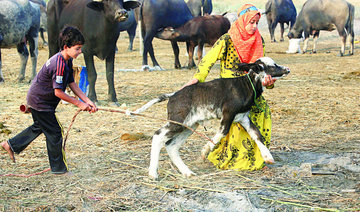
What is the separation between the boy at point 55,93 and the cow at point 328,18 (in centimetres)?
1363

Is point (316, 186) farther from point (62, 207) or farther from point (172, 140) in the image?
point (62, 207)

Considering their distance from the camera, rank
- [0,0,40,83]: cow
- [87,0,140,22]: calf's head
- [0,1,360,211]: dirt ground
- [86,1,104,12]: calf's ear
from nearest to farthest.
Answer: [0,1,360,211]: dirt ground → [87,0,140,22]: calf's head → [86,1,104,12]: calf's ear → [0,0,40,83]: cow

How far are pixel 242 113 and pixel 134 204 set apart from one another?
139 cm

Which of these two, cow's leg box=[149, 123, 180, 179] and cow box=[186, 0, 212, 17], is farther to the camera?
cow box=[186, 0, 212, 17]

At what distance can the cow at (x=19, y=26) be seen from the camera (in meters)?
10.9

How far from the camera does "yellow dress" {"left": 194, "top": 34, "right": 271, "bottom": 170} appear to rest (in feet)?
15.7

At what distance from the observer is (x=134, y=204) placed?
387 cm

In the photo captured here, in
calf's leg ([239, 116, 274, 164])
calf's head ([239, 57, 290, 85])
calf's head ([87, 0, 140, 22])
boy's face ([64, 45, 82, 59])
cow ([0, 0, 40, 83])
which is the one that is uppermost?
boy's face ([64, 45, 82, 59])

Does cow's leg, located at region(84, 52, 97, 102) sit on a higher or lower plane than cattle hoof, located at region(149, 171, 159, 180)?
lower

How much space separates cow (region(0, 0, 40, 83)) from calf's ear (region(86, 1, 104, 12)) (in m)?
3.53

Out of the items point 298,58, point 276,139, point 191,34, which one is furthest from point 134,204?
point 298,58

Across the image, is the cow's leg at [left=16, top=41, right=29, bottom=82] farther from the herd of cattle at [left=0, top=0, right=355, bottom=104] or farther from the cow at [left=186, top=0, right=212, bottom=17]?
the cow at [left=186, top=0, right=212, bottom=17]

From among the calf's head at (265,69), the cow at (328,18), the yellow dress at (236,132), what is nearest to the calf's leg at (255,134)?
the yellow dress at (236,132)

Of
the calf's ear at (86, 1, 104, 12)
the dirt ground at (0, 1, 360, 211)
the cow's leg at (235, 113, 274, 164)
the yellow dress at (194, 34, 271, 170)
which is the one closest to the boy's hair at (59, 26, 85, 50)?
the dirt ground at (0, 1, 360, 211)
